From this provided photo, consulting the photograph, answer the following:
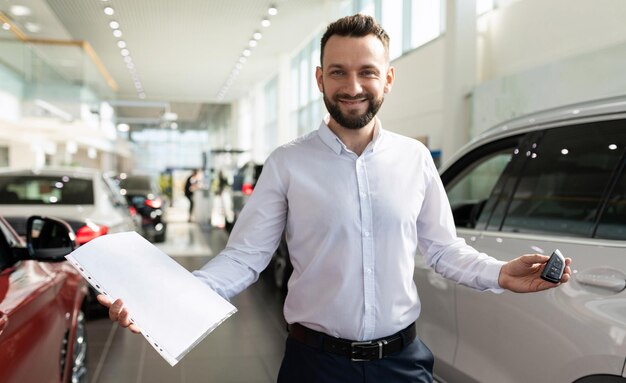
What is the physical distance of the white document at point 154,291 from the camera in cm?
123

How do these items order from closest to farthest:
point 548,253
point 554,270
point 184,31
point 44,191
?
point 554,270, point 548,253, point 44,191, point 184,31

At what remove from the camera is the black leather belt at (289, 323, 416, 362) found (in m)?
1.59

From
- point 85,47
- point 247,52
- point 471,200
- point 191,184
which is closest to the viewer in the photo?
point 471,200

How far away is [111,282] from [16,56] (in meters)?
13.2

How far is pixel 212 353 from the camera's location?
4539 millimetres

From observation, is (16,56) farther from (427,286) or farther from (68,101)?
(427,286)

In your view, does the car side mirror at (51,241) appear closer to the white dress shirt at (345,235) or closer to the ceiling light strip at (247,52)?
the white dress shirt at (345,235)

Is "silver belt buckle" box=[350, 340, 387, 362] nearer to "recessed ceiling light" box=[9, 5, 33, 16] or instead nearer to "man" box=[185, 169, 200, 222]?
"recessed ceiling light" box=[9, 5, 33, 16]

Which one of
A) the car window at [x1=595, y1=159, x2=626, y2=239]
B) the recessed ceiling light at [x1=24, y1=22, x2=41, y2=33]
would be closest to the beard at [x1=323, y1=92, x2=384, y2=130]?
the car window at [x1=595, y1=159, x2=626, y2=239]

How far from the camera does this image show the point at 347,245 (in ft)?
5.26

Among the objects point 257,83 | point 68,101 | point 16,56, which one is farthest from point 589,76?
point 257,83

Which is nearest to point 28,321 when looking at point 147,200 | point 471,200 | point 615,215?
point 615,215

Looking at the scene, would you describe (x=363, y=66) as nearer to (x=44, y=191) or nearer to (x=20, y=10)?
(x=44, y=191)

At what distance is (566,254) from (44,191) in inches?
181
